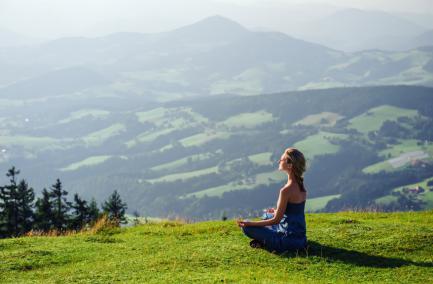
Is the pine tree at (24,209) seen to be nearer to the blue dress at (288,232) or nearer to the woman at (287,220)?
the woman at (287,220)

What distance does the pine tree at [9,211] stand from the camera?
56.9 meters

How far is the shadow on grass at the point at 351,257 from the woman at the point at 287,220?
35cm

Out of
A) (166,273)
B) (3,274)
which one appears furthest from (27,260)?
(166,273)

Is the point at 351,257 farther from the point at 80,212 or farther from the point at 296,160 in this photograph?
the point at 80,212

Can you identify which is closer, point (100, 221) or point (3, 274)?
point (3, 274)

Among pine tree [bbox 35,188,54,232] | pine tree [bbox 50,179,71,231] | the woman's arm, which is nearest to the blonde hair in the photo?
the woman's arm

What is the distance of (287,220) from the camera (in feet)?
53.4

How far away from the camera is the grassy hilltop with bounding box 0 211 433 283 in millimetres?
14172

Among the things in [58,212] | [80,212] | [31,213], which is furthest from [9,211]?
[80,212]

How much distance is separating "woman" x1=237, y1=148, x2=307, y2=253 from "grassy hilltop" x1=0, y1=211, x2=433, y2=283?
41cm

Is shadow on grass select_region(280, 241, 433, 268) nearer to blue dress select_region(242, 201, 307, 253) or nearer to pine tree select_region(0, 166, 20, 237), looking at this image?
blue dress select_region(242, 201, 307, 253)

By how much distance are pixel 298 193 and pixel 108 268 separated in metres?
6.37

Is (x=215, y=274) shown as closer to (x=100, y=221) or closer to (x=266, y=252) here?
(x=266, y=252)

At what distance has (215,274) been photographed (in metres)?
14.0
